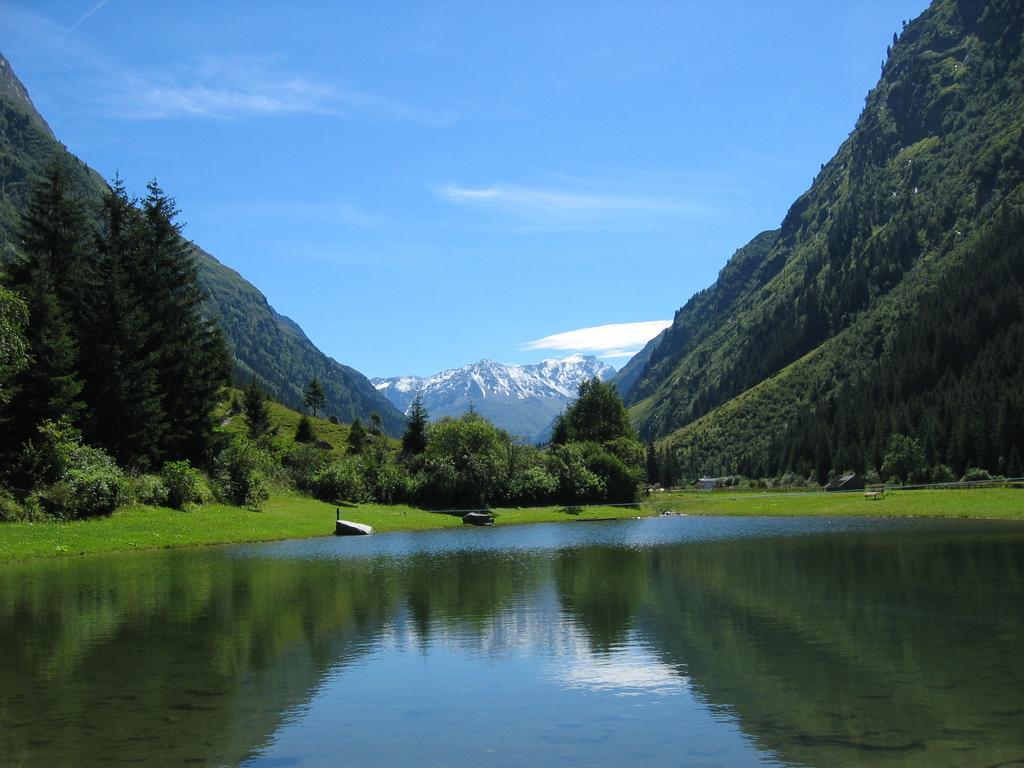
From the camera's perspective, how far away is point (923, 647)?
19797 millimetres

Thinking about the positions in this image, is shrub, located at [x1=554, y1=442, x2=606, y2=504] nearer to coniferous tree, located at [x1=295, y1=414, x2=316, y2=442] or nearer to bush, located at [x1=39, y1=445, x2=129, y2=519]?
bush, located at [x1=39, y1=445, x2=129, y2=519]

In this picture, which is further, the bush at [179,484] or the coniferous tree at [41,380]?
the bush at [179,484]

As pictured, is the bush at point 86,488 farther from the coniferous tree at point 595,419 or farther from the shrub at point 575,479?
the coniferous tree at point 595,419

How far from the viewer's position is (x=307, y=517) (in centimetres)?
7550

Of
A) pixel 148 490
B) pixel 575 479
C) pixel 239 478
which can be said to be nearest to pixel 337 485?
pixel 239 478

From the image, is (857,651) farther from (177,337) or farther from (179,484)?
(177,337)

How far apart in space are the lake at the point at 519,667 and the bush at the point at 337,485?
53427 mm

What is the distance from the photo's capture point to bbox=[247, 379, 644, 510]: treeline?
312ft

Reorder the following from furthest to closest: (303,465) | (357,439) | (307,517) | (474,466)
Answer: (357,439) < (474,466) < (303,465) < (307,517)

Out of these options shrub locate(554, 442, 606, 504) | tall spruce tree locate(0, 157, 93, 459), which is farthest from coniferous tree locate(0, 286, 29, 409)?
shrub locate(554, 442, 606, 504)

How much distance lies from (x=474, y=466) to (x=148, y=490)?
52099mm

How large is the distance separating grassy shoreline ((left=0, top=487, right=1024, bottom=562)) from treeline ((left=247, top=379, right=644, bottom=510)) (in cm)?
390

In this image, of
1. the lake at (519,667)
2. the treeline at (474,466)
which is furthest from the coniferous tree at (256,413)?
the lake at (519,667)

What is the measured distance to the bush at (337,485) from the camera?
92438mm
